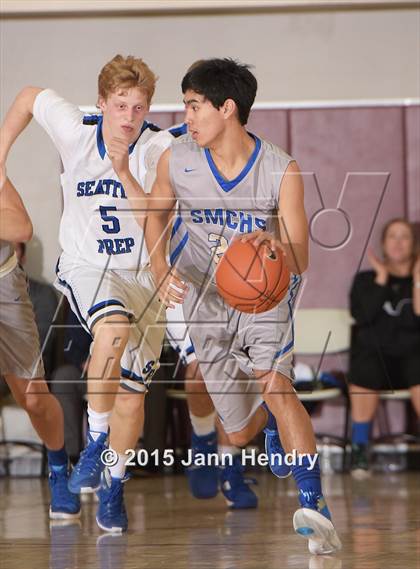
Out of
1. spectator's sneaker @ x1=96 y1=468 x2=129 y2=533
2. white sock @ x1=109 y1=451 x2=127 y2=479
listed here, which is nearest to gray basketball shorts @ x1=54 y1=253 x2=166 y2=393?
white sock @ x1=109 y1=451 x2=127 y2=479

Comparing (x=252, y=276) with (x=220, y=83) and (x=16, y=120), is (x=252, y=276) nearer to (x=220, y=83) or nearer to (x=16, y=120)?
(x=220, y=83)

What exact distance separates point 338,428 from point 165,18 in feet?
9.75

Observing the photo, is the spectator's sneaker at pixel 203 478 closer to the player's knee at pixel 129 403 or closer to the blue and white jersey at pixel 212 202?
the player's knee at pixel 129 403

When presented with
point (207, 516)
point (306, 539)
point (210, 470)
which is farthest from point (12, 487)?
point (306, 539)

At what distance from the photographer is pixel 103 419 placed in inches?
175

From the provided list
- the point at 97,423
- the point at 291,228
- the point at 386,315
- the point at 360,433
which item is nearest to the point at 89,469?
the point at 97,423

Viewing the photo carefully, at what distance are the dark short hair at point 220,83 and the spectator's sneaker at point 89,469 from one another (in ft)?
4.56

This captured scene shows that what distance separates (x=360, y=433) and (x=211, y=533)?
2524mm

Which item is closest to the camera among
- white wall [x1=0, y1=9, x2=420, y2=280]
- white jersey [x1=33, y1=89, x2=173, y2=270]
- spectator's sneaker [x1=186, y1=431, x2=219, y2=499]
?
white jersey [x1=33, y1=89, x2=173, y2=270]

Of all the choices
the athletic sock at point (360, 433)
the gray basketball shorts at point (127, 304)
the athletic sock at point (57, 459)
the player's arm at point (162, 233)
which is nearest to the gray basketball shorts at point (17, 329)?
the gray basketball shorts at point (127, 304)

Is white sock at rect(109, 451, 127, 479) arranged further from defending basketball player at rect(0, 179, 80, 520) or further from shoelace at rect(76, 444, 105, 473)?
defending basketball player at rect(0, 179, 80, 520)

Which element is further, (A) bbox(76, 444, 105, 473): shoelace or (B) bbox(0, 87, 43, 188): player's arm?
(B) bbox(0, 87, 43, 188): player's arm

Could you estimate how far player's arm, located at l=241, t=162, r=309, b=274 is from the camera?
13.1ft

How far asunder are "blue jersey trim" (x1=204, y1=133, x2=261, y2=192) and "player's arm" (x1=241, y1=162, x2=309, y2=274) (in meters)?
0.17
